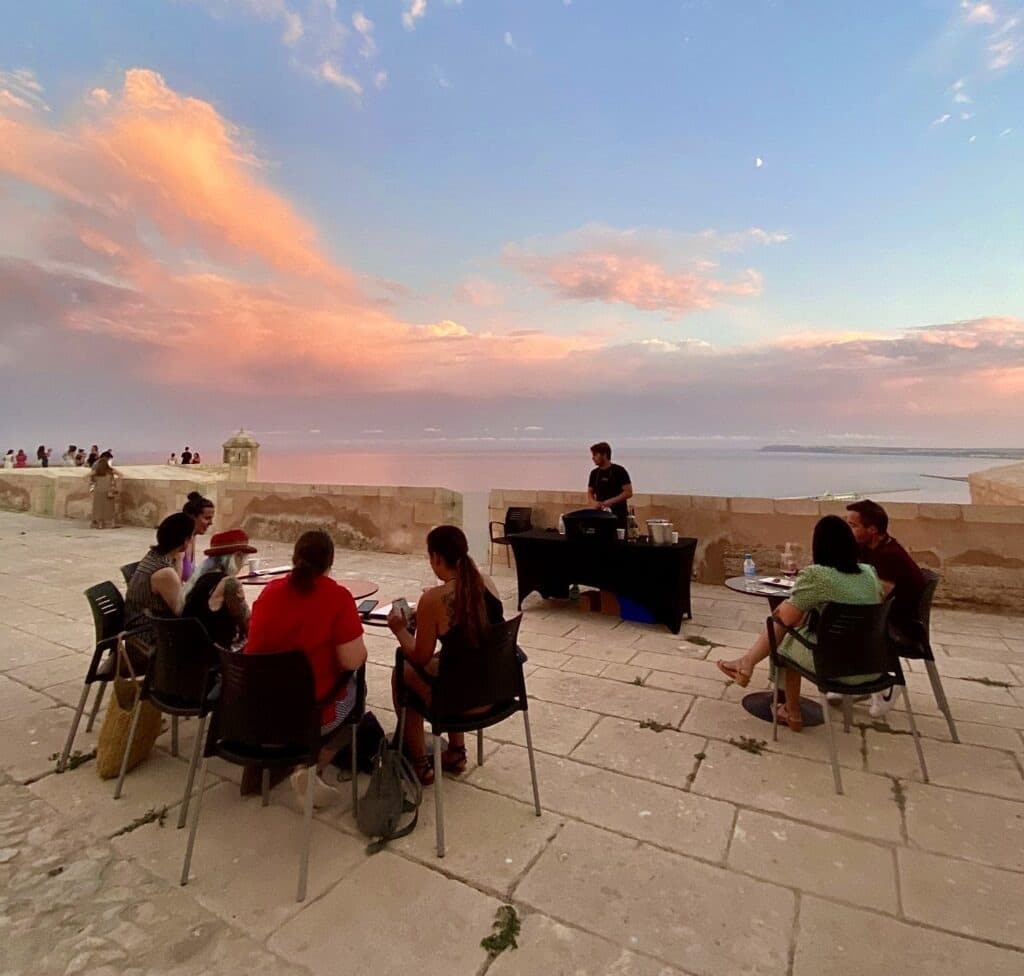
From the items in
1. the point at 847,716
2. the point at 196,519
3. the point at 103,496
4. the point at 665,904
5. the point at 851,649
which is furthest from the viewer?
the point at 103,496

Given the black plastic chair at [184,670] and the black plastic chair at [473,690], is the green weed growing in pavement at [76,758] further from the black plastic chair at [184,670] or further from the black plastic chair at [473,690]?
the black plastic chair at [473,690]

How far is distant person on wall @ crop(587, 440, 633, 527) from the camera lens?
5.15m

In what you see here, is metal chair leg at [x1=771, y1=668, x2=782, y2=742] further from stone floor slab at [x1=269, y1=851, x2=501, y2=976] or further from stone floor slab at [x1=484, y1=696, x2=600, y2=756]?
stone floor slab at [x1=269, y1=851, x2=501, y2=976]

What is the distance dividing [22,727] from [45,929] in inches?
62.3

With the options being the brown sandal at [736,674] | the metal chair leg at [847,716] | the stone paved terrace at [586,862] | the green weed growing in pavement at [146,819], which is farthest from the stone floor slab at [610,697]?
the green weed growing in pavement at [146,819]

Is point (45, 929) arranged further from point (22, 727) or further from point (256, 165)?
point (256, 165)

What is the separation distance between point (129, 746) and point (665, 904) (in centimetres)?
200

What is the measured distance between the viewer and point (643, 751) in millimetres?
2365

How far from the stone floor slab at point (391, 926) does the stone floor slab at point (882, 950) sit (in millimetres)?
829

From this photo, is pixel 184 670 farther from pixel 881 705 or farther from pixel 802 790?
pixel 881 705

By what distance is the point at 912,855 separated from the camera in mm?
1695

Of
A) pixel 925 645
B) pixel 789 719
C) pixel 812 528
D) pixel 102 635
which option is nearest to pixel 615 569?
pixel 789 719

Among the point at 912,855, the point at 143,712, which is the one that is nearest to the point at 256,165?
the point at 143,712

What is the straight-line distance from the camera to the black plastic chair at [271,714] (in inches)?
61.8
